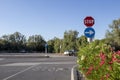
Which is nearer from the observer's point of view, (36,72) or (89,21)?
(89,21)

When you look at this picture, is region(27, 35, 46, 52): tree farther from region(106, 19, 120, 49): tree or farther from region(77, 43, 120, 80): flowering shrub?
region(77, 43, 120, 80): flowering shrub

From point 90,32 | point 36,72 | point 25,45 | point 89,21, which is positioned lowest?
point 36,72

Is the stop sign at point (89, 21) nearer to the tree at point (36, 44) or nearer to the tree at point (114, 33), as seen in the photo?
the tree at point (114, 33)

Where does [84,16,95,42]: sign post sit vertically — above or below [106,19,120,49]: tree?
below

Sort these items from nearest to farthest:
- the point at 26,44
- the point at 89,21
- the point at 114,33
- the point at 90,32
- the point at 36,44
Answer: the point at 90,32
the point at 89,21
the point at 114,33
the point at 36,44
the point at 26,44

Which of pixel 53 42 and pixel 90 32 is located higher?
pixel 53 42

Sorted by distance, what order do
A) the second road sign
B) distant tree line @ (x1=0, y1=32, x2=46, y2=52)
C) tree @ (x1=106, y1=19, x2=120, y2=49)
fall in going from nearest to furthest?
the second road sign, tree @ (x1=106, y1=19, x2=120, y2=49), distant tree line @ (x1=0, y1=32, x2=46, y2=52)

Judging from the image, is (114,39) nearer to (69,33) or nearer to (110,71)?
(69,33)

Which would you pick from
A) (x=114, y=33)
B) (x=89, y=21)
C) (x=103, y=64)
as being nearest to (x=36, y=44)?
(x=114, y=33)

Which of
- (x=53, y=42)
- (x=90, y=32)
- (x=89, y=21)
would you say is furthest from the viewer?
(x=53, y=42)

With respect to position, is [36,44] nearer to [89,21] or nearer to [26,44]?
[26,44]

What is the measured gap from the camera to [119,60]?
726 centimetres

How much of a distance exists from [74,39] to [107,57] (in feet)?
365

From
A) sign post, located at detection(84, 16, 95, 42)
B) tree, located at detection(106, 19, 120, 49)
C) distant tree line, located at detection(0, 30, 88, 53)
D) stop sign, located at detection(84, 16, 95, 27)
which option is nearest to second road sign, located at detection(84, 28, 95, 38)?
sign post, located at detection(84, 16, 95, 42)
